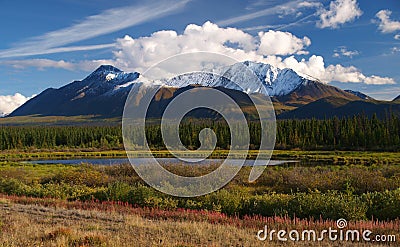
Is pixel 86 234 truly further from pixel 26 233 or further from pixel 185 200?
pixel 185 200

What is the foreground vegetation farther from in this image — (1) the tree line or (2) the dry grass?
(1) the tree line

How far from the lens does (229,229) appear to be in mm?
13453

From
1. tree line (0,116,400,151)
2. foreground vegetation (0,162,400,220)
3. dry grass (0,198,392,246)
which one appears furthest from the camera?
tree line (0,116,400,151)

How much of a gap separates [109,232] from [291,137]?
9604 cm

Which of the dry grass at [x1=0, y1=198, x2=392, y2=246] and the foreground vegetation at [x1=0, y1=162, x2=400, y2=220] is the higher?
the dry grass at [x1=0, y1=198, x2=392, y2=246]

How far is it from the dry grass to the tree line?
76.4 metres

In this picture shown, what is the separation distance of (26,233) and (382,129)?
316 feet

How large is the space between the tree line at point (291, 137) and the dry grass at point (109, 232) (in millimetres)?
76357

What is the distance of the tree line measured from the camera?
94.4 meters

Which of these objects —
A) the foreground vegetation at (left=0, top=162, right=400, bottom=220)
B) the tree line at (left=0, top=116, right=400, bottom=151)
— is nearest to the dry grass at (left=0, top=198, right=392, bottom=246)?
the foreground vegetation at (left=0, top=162, right=400, bottom=220)

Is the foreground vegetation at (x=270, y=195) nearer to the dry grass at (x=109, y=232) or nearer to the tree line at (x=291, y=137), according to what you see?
the dry grass at (x=109, y=232)

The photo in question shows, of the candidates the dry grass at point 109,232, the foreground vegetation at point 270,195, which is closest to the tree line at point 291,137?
the foreground vegetation at point 270,195

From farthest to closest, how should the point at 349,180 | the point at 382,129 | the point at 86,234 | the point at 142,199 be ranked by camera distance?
the point at 382,129 → the point at 349,180 → the point at 142,199 → the point at 86,234

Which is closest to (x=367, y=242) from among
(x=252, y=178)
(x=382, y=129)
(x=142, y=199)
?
(x=142, y=199)
